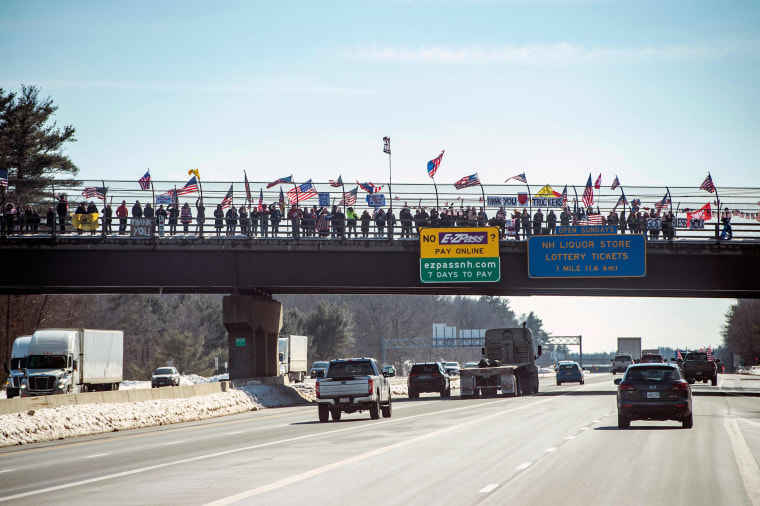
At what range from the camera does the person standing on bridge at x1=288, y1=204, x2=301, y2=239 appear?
45.8 meters

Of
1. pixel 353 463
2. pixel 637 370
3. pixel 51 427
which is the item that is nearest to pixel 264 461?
pixel 353 463

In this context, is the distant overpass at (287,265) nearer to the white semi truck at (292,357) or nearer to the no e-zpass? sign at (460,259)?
the no e-zpass? sign at (460,259)

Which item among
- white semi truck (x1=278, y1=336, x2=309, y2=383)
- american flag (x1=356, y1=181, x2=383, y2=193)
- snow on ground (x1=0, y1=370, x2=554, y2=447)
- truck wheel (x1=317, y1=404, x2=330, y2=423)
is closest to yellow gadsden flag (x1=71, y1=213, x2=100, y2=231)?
snow on ground (x1=0, y1=370, x2=554, y2=447)

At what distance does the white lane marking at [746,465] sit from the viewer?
12.1 metres

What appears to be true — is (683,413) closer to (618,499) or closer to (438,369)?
(618,499)

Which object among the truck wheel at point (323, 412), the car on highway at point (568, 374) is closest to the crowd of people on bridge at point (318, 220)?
the truck wheel at point (323, 412)

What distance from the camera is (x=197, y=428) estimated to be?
29750 mm

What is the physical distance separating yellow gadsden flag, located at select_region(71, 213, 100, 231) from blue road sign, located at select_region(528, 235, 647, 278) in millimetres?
20534

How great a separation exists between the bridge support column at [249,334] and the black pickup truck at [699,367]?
30.1m

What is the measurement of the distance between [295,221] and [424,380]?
12595mm

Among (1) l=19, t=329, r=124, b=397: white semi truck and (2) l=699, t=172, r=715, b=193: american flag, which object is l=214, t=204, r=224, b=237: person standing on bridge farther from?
(2) l=699, t=172, r=715, b=193: american flag

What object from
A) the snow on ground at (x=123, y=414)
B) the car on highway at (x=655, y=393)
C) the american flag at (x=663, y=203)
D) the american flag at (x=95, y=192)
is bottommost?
the snow on ground at (x=123, y=414)

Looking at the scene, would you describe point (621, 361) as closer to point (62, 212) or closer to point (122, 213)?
point (122, 213)

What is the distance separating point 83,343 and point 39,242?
531 cm
